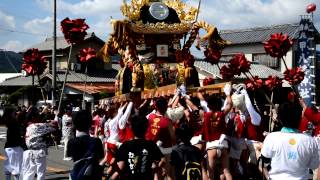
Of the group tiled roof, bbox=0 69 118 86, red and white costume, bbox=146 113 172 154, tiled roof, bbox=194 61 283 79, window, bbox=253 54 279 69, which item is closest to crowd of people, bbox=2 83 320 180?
red and white costume, bbox=146 113 172 154

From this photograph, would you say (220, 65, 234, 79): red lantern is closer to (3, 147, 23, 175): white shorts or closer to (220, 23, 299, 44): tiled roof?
(3, 147, 23, 175): white shorts

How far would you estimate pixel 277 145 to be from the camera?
14.4 ft

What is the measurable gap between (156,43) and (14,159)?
5.25 meters

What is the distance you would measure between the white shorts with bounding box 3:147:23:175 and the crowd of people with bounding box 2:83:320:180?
0.02 m

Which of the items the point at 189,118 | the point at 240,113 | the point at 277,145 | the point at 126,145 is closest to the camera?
the point at 277,145

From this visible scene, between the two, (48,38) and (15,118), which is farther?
(48,38)

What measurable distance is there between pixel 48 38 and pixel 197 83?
31.5 meters

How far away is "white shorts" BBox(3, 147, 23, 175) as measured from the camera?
862 centimetres

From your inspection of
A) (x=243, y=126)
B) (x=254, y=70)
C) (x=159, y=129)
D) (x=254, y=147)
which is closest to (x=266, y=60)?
(x=254, y=70)

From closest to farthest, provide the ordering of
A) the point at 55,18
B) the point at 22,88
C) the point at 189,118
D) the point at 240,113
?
the point at 240,113, the point at 189,118, the point at 55,18, the point at 22,88

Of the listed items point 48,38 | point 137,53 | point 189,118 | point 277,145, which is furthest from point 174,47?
point 48,38

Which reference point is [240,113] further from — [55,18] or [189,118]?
[55,18]

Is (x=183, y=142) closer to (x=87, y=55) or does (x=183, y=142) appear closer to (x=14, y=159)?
(x=14, y=159)

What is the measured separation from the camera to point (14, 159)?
8.65m
